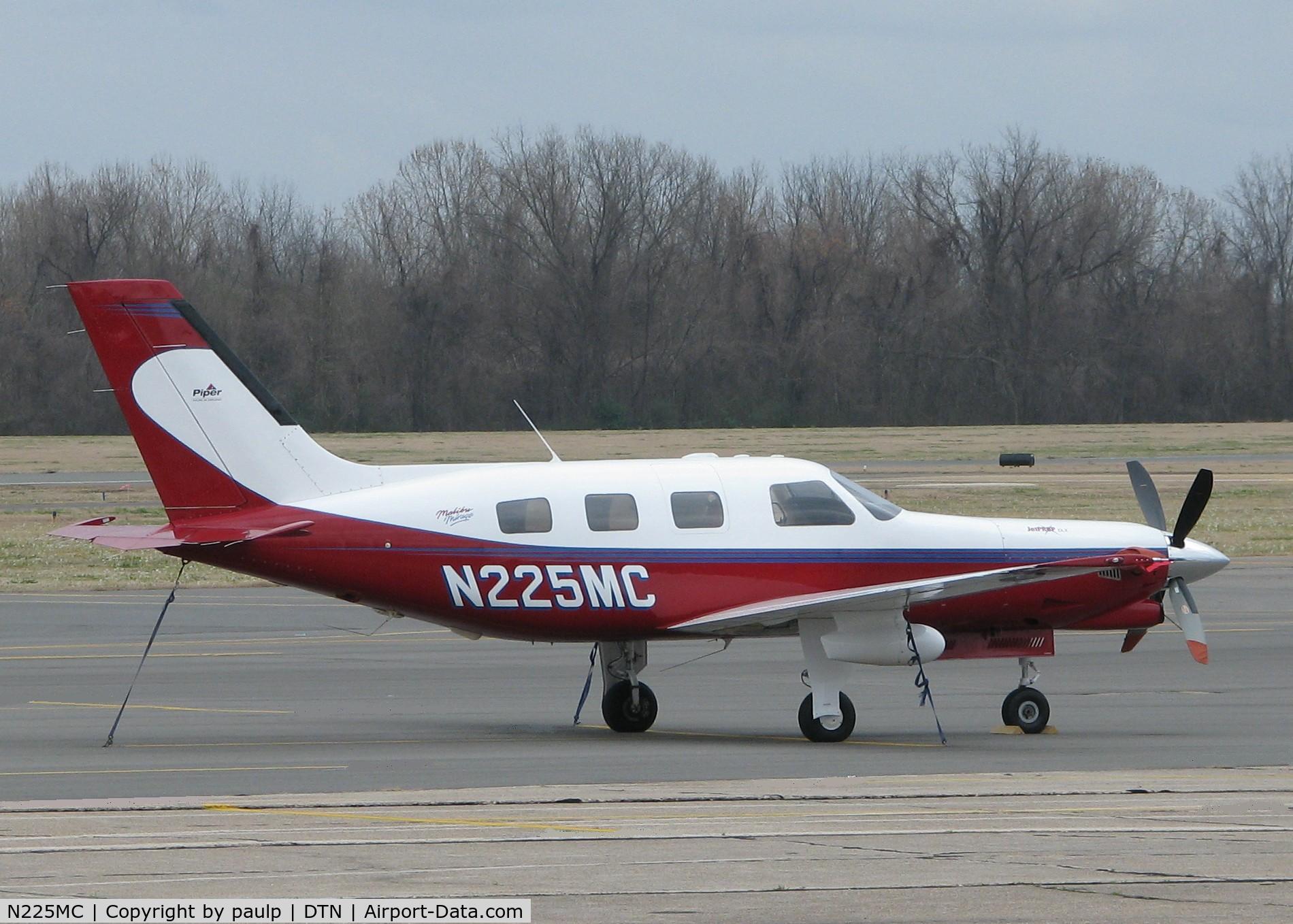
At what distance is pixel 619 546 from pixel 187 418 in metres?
3.98

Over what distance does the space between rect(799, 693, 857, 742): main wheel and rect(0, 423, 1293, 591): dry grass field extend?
17368 mm

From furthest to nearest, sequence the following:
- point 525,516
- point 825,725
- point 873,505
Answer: point 873,505, point 525,516, point 825,725

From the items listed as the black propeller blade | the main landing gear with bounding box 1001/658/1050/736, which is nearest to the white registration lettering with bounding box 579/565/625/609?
the main landing gear with bounding box 1001/658/1050/736

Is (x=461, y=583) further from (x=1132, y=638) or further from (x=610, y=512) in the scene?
(x=1132, y=638)

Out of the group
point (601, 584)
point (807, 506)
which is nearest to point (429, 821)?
point (601, 584)

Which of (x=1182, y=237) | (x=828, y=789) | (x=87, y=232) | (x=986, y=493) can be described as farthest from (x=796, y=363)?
(x=828, y=789)

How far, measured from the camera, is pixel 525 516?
14.2 metres

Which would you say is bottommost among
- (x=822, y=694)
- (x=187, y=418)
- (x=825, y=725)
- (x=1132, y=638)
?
(x=825, y=725)

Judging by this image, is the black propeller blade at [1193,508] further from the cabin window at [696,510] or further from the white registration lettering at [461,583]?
the white registration lettering at [461,583]

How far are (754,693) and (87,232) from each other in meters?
83.3

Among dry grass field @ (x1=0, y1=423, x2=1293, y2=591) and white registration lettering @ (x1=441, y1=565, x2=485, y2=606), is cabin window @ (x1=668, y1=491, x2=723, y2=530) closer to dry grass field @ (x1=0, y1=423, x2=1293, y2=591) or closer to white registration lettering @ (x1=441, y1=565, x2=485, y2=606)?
white registration lettering @ (x1=441, y1=565, x2=485, y2=606)

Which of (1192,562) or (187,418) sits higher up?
(187,418)

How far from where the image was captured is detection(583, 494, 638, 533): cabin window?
1417 cm

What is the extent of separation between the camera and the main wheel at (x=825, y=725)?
13.8 meters
